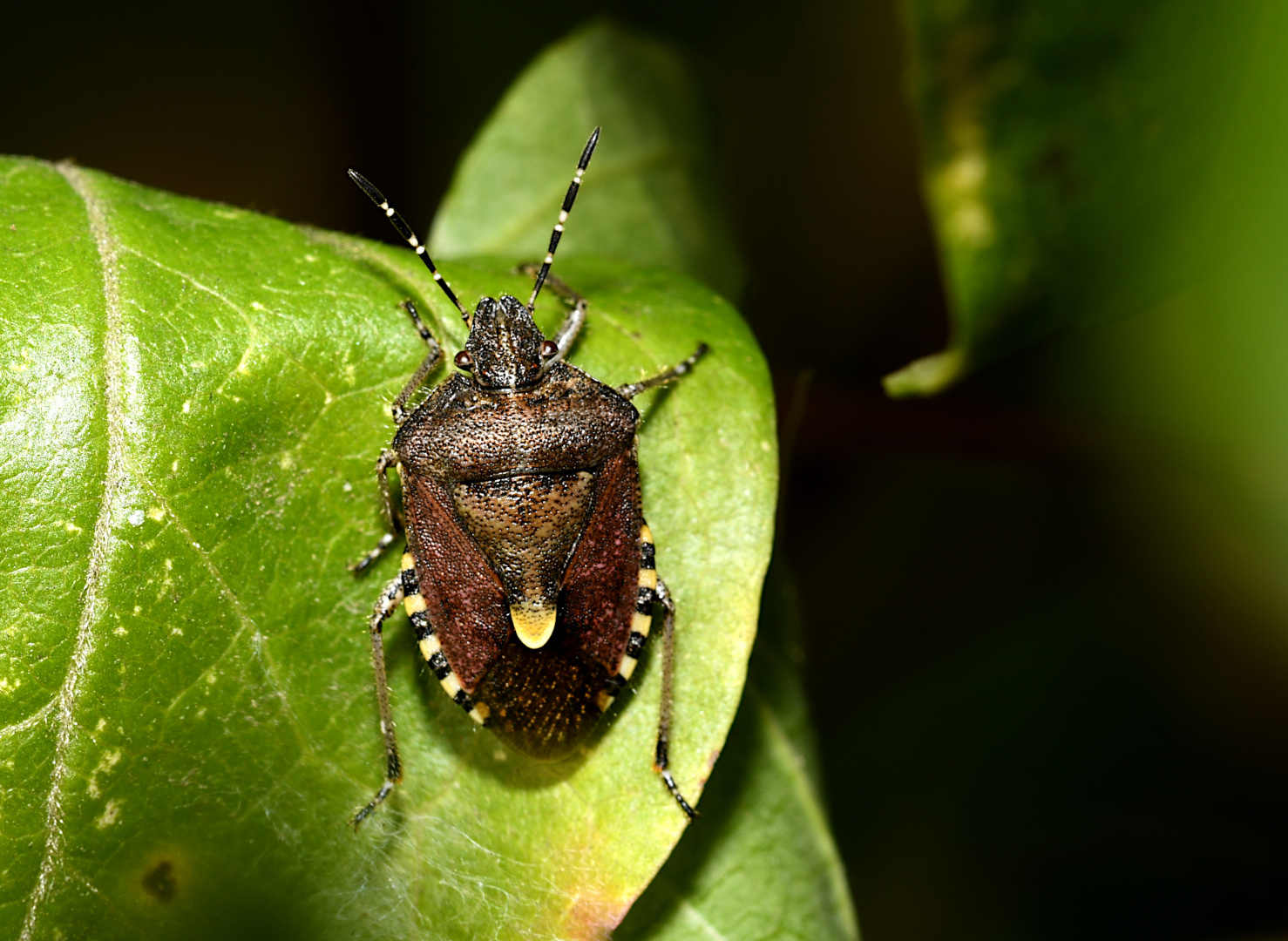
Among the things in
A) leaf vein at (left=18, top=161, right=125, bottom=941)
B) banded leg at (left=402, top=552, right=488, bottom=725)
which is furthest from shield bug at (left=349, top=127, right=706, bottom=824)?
leaf vein at (left=18, top=161, right=125, bottom=941)

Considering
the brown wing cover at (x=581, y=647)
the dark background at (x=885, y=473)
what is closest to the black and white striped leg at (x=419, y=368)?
the brown wing cover at (x=581, y=647)

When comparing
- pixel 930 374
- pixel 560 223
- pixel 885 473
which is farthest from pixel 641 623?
pixel 885 473

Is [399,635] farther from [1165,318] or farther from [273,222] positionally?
[1165,318]

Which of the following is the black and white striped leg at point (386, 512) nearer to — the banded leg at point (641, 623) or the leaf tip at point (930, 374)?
the banded leg at point (641, 623)

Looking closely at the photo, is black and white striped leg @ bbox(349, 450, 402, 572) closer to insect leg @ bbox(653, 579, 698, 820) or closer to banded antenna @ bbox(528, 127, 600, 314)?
banded antenna @ bbox(528, 127, 600, 314)

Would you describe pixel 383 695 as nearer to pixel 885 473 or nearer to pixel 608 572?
pixel 608 572
